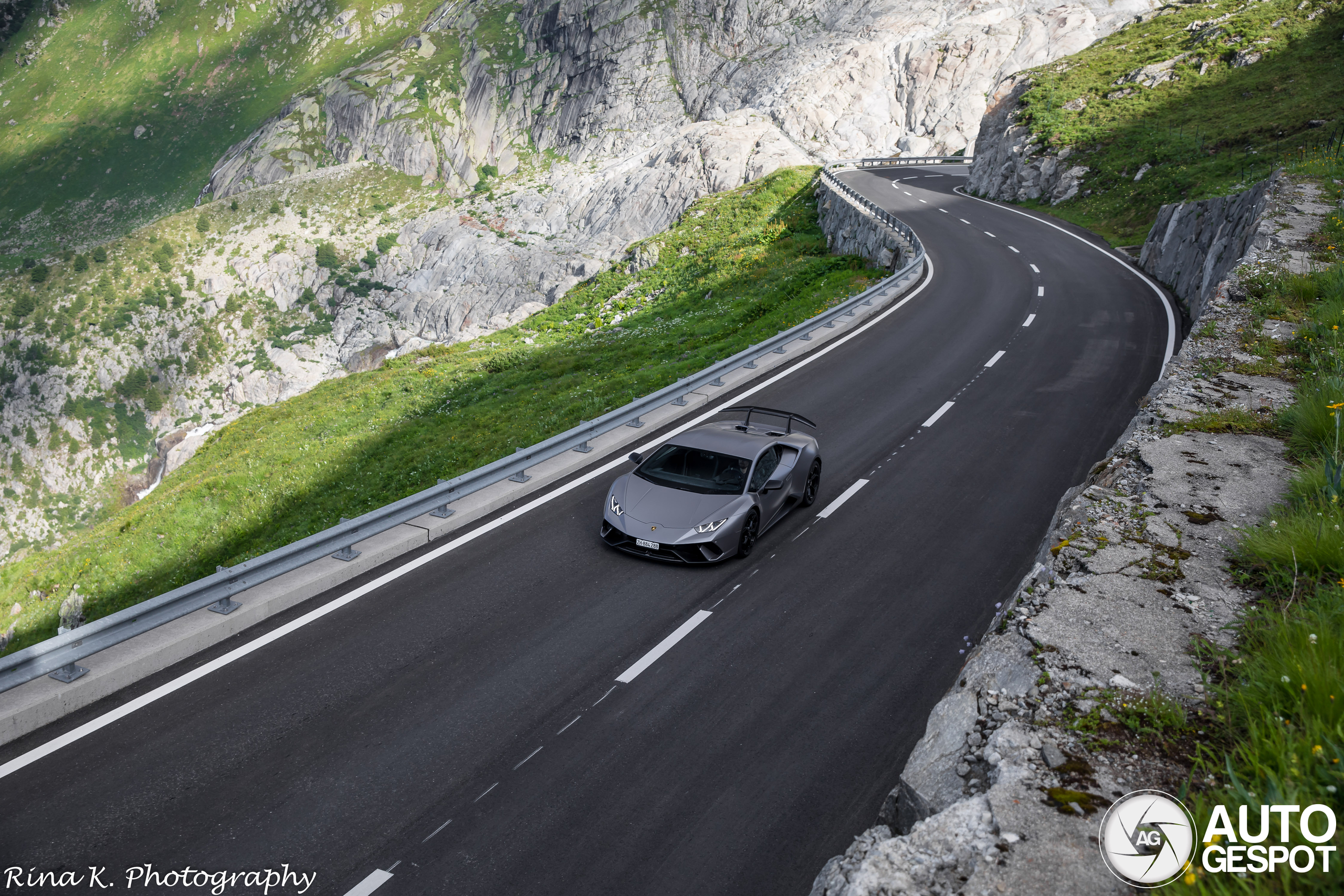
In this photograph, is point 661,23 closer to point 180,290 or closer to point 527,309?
point 527,309

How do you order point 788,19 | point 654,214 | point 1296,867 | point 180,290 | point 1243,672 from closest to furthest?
point 1296,867
point 1243,672
point 654,214
point 788,19
point 180,290

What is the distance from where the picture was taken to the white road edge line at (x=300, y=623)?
18.6 feet

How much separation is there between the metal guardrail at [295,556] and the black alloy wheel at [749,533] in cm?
355

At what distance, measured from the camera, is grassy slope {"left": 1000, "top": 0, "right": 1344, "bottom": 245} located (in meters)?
30.6

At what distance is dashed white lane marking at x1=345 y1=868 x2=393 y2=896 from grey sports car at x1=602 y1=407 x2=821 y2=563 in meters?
4.47

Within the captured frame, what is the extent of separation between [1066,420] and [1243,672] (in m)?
9.82

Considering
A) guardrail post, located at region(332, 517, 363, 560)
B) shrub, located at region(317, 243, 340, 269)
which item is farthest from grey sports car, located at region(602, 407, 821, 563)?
shrub, located at region(317, 243, 340, 269)

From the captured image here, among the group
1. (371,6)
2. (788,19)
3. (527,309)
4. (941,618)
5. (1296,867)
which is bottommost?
(527,309)

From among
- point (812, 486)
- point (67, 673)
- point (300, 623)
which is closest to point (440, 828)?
point (300, 623)

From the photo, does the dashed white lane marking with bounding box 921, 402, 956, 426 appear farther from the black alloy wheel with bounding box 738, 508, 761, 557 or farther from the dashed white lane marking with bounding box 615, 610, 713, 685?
the dashed white lane marking with bounding box 615, 610, 713, 685

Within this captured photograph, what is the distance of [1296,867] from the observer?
2910 millimetres

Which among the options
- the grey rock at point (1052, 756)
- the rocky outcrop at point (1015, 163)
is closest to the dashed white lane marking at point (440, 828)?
the grey rock at point (1052, 756)

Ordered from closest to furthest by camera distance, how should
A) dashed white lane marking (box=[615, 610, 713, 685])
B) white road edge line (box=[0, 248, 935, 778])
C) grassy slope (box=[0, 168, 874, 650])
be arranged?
1. white road edge line (box=[0, 248, 935, 778])
2. dashed white lane marking (box=[615, 610, 713, 685])
3. grassy slope (box=[0, 168, 874, 650])

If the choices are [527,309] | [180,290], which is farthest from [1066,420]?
[180,290]
